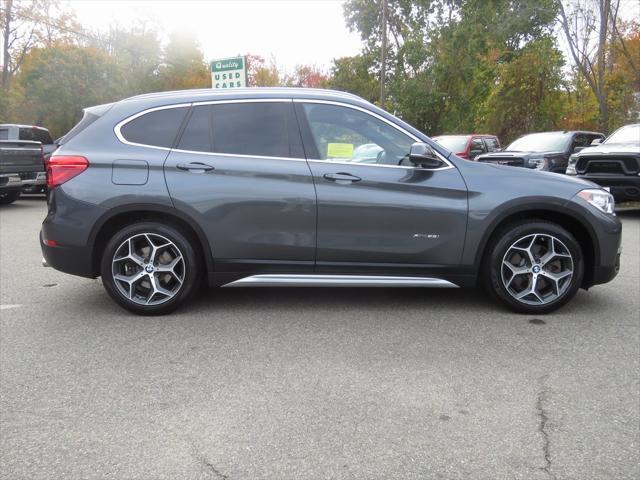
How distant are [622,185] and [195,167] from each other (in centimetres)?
876

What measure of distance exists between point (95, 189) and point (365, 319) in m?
2.35

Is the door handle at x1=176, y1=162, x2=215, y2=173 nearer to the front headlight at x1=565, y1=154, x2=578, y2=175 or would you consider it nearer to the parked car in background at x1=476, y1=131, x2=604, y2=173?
the parked car in background at x1=476, y1=131, x2=604, y2=173

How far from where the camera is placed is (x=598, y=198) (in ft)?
14.9

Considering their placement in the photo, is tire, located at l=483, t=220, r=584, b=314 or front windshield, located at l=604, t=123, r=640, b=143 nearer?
tire, located at l=483, t=220, r=584, b=314

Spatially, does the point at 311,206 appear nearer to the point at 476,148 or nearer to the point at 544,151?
the point at 544,151

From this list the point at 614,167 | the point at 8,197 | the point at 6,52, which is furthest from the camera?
the point at 6,52

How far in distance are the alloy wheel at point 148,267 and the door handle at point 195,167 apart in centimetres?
58

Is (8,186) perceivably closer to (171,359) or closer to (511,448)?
(171,359)

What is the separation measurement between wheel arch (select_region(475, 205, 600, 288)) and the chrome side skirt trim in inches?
18.0

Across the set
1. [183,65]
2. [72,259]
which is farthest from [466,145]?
[183,65]

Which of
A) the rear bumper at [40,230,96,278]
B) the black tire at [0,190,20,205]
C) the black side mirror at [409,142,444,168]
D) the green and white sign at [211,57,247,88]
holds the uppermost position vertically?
the green and white sign at [211,57,247,88]

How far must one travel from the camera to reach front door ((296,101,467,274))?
436 centimetres

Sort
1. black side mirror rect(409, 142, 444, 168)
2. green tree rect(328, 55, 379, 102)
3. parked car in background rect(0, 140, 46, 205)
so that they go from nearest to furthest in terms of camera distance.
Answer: black side mirror rect(409, 142, 444, 168) → parked car in background rect(0, 140, 46, 205) → green tree rect(328, 55, 379, 102)

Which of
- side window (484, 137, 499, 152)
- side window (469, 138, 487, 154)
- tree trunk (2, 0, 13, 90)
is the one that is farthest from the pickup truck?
tree trunk (2, 0, 13, 90)
